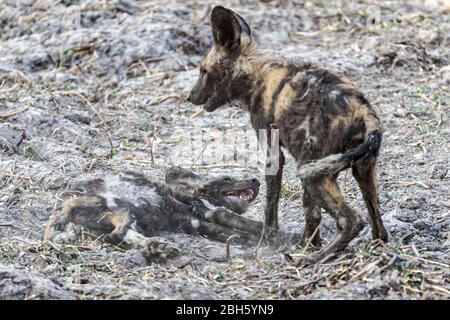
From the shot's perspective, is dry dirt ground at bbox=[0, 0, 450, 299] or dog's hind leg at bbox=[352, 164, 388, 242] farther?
dog's hind leg at bbox=[352, 164, 388, 242]

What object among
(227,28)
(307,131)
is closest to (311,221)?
(307,131)

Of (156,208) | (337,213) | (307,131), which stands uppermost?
(307,131)

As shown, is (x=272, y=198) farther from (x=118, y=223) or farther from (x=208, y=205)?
(x=118, y=223)

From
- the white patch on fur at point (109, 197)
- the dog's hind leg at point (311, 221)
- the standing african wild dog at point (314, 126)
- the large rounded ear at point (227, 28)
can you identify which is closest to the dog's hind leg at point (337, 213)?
the standing african wild dog at point (314, 126)

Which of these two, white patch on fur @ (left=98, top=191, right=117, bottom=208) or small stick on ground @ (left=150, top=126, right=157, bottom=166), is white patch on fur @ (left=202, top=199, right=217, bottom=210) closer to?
white patch on fur @ (left=98, top=191, right=117, bottom=208)

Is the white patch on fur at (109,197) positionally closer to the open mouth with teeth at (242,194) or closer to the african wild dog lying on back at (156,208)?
the african wild dog lying on back at (156,208)

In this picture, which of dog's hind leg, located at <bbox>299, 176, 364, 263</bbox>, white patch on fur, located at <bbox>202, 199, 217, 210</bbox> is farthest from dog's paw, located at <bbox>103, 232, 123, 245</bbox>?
dog's hind leg, located at <bbox>299, 176, 364, 263</bbox>

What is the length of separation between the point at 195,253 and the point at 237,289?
80cm

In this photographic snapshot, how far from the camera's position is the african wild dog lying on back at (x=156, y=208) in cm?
691

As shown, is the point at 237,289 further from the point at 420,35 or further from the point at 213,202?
the point at 420,35

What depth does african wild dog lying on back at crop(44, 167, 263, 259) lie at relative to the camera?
6.91 meters

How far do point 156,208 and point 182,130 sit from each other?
7.35 feet

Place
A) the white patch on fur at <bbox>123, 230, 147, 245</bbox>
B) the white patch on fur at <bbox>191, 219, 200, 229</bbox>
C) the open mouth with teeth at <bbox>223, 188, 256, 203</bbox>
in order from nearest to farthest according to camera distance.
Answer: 1. the white patch on fur at <bbox>123, 230, 147, 245</bbox>
2. the white patch on fur at <bbox>191, 219, 200, 229</bbox>
3. the open mouth with teeth at <bbox>223, 188, 256, 203</bbox>

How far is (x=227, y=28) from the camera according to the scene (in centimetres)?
704
